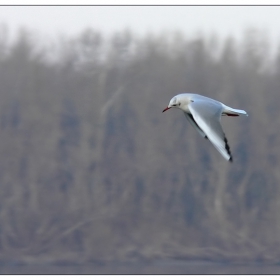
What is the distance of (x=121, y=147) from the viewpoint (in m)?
19.9

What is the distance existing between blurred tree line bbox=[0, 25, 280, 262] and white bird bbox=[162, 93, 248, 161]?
10.7 meters

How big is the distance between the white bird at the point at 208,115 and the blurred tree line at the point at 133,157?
35.3 ft

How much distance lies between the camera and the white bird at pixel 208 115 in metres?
6.57


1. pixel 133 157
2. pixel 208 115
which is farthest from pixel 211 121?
pixel 133 157

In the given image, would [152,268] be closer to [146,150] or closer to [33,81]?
[146,150]

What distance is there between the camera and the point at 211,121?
6.85 metres

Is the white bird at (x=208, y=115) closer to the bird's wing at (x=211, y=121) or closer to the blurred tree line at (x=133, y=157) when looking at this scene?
the bird's wing at (x=211, y=121)

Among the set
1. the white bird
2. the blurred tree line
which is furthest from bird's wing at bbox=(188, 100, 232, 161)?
the blurred tree line

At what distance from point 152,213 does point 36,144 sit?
8.78 ft

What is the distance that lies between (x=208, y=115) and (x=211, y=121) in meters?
0.11

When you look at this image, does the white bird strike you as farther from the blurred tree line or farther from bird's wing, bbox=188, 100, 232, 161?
the blurred tree line

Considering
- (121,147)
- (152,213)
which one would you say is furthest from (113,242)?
(121,147)

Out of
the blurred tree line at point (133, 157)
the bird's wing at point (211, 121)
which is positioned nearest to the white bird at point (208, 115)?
the bird's wing at point (211, 121)

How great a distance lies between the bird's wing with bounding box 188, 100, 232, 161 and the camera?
6527mm
